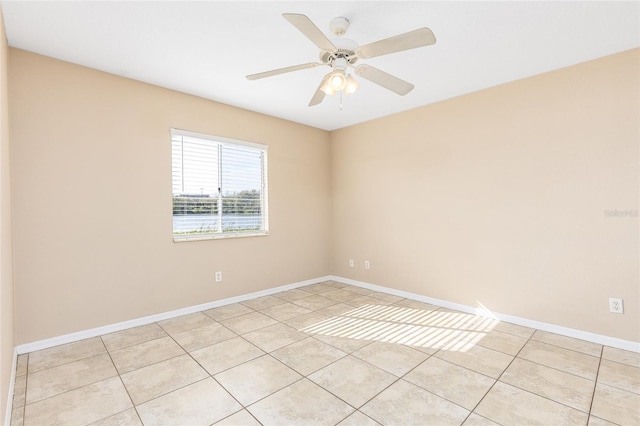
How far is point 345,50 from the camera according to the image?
196 cm

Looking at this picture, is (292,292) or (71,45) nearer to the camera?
(71,45)

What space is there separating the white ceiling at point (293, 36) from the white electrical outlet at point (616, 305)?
6.78 ft

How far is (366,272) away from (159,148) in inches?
123

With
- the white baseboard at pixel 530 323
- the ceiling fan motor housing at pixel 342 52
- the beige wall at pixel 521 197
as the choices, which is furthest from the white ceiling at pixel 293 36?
the white baseboard at pixel 530 323

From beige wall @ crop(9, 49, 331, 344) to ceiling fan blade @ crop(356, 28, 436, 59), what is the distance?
2.35m

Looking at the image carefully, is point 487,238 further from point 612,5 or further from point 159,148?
point 159,148

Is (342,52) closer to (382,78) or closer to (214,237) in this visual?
(382,78)

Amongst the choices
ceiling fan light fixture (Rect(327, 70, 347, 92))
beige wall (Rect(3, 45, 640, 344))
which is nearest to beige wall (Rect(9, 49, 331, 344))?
beige wall (Rect(3, 45, 640, 344))

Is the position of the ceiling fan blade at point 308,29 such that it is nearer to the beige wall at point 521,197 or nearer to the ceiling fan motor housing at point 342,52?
the ceiling fan motor housing at point 342,52

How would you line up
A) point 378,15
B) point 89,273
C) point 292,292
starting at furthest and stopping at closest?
point 292,292
point 89,273
point 378,15

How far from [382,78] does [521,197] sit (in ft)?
6.43

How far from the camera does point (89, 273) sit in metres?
2.78

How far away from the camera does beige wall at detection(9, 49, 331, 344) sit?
98.8 inches

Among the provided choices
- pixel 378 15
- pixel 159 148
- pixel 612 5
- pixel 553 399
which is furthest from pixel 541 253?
pixel 159 148
